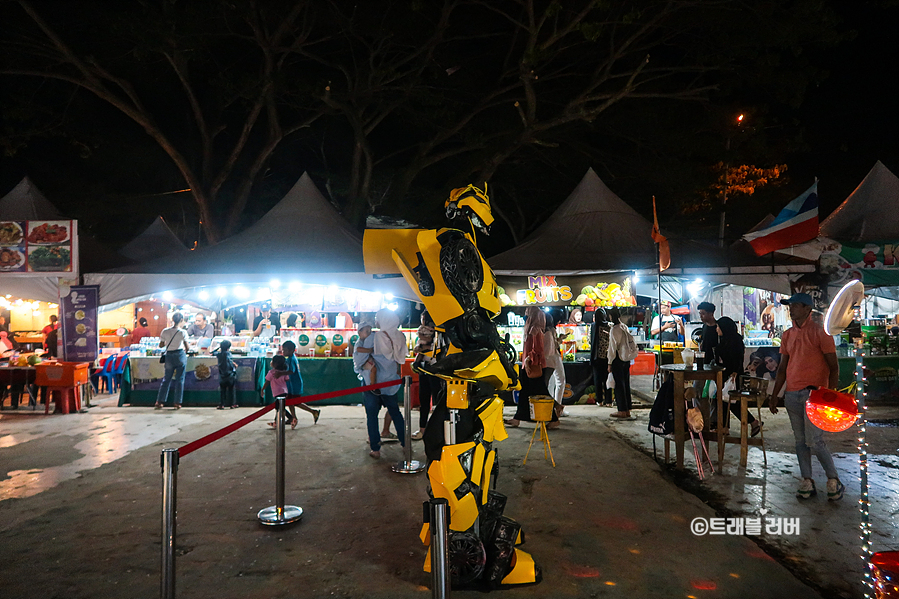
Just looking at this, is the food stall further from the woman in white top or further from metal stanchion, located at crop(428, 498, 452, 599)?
metal stanchion, located at crop(428, 498, 452, 599)

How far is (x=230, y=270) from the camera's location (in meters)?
9.92

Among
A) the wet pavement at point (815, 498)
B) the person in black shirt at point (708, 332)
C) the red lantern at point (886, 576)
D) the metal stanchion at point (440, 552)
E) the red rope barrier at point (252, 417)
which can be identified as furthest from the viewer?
the person in black shirt at point (708, 332)

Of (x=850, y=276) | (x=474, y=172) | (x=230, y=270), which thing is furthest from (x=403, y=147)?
(x=850, y=276)

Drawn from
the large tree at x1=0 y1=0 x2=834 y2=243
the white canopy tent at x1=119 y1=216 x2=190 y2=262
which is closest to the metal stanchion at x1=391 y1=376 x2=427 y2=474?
the white canopy tent at x1=119 y1=216 x2=190 y2=262

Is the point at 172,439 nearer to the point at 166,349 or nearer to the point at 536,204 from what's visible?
the point at 166,349

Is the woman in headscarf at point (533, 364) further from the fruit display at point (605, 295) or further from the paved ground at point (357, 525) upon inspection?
the fruit display at point (605, 295)

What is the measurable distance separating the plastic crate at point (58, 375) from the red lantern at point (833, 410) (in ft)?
36.7

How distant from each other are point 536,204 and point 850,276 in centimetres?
1452

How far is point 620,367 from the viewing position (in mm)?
9203

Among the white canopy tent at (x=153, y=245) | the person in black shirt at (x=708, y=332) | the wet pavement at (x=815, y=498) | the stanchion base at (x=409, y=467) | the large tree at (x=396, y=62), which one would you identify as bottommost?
the wet pavement at (x=815, y=498)

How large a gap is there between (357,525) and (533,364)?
13.6 ft

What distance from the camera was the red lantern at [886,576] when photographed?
6.97 feet

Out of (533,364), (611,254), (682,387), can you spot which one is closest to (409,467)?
(533,364)

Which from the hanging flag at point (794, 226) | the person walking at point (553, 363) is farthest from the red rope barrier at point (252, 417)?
the hanging flag at point (794, 226)
